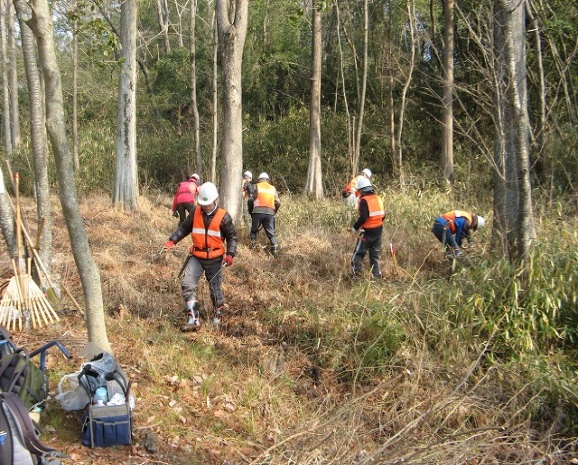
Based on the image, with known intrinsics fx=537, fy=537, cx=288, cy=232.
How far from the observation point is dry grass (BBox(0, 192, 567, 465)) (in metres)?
4.10

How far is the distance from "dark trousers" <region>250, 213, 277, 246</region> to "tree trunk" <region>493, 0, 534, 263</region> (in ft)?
12.5

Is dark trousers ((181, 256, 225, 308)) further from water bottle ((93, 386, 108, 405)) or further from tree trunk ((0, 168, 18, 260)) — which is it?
water bottle ((93, 386, 108, 405))

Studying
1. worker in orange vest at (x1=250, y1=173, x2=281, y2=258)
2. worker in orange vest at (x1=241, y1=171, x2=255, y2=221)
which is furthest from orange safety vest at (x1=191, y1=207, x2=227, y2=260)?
worker in orange vest at (x1=241, y1=171, x2=255, y2=221)

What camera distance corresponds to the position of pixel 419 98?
61.3 ft

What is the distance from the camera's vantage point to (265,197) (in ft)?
31.4

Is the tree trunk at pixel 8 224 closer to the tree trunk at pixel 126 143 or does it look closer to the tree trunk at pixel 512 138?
the tree trunk at pixel 512 138

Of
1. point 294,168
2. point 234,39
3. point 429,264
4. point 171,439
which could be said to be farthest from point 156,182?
point 171,439

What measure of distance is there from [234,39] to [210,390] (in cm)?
678

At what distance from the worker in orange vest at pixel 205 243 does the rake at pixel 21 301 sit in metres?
1.46

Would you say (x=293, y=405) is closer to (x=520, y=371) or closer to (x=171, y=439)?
(x=171, y=439)

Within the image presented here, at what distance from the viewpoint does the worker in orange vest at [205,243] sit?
20.2 feet

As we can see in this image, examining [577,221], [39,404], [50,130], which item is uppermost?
[50,130]

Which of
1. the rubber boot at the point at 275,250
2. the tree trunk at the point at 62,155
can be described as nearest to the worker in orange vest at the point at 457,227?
the rubber boot at the point at 275,250

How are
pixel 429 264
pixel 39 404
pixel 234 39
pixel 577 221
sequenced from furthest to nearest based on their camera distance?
pixel 234 39 < pixel 429 264 < pixel 577 221 < pixel 39 404
